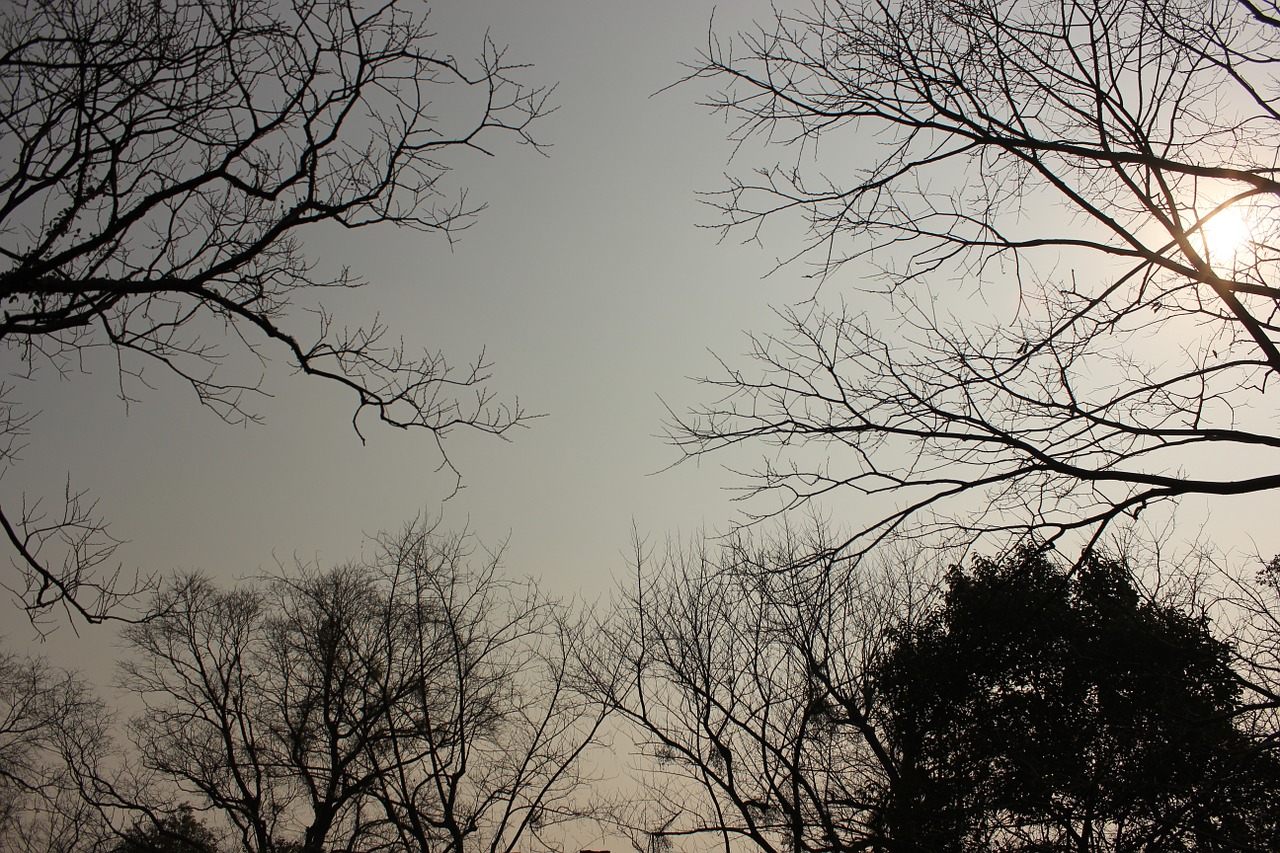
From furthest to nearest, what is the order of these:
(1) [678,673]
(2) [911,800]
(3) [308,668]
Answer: (3) [308,668] → (1) [678,673] → (2) [911,800]

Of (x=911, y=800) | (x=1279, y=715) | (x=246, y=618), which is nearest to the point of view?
(x=1279, y=715)

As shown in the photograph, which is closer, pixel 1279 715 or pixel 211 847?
pixel 1279 715

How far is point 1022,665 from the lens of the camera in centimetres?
1252

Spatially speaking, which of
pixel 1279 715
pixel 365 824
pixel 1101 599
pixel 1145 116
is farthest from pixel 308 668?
pixel 1145 116

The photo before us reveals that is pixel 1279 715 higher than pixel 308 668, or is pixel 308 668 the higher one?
pixel 308 668

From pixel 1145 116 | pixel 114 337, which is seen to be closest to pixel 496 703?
pixel 114 337

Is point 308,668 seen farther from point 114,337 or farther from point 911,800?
point 114,337

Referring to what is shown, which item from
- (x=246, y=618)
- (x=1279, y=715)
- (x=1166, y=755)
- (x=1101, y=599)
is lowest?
(x=1166, y=755)

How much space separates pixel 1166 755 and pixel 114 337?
5.53 meters

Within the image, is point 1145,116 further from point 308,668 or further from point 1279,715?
point 308,668

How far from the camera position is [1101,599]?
12.1m

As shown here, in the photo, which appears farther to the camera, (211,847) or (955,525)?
(211,847)

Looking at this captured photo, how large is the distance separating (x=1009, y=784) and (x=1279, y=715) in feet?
9.82

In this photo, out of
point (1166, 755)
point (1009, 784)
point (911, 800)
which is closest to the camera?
point (1166, 755)
